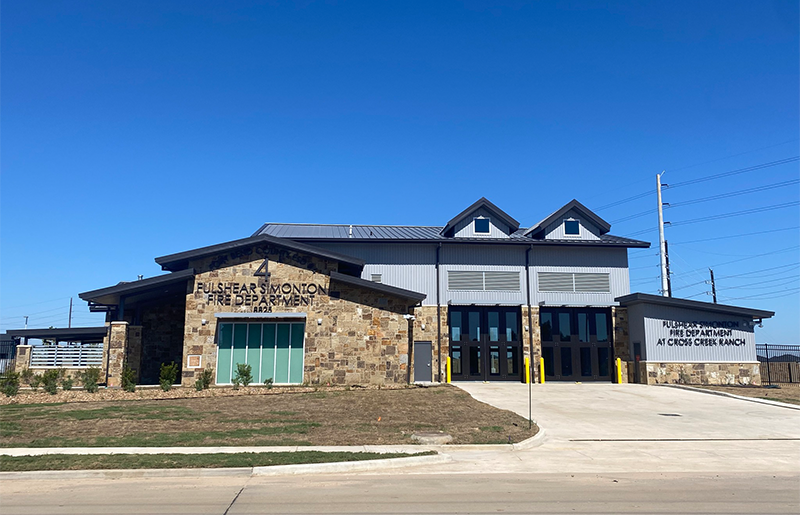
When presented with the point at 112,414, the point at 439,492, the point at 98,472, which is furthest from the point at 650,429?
the point at 112,414

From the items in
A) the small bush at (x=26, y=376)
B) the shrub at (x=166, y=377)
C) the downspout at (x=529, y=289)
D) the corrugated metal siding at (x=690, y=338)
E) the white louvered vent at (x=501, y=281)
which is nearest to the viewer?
the shrub at (x=166, y=377)

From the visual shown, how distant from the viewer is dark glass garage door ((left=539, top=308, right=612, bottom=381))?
34.5 m

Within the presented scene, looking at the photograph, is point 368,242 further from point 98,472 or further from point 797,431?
point 98,472

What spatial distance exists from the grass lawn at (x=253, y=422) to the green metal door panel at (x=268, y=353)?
213 inches

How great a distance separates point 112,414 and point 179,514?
33.5ft

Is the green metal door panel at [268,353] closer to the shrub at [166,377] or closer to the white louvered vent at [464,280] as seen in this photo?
the shrub at [166,377]

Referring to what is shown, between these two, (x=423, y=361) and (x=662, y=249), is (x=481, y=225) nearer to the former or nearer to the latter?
(x=423, y=361)

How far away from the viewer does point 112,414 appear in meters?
16.7

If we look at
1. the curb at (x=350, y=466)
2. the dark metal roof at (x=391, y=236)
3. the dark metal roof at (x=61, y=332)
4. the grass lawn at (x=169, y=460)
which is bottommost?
the curb at (x=350, y=466)

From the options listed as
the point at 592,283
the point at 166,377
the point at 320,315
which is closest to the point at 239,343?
the point at 320,315

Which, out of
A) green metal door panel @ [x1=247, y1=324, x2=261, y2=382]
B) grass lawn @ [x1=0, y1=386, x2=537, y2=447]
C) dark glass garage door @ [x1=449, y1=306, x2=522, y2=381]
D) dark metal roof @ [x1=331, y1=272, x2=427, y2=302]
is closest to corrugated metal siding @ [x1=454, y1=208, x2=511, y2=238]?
dark glass garage door @ [x1=449, y1=306, x2=522, y2=381]

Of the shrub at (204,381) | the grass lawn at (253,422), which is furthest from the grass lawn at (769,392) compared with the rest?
the shrub at (204,381)

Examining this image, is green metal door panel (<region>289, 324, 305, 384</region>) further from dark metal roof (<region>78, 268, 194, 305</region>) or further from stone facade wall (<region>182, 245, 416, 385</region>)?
dark metal roof (<region>78, 268, 194, 305</region>)

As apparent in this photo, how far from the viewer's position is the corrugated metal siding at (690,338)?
107ft
